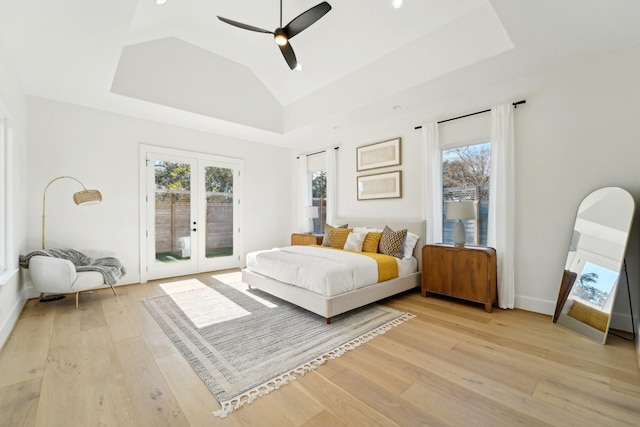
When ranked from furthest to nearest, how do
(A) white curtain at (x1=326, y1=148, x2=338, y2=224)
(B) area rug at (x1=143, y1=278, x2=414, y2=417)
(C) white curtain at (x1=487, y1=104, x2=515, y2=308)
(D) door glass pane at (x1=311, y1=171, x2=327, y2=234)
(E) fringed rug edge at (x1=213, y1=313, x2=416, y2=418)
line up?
(D) door glass pane at (x1=311, y1=171, x2=327, y2=234)
(A) white curtain at (x1=326, y1=148, x2=338, y2=224)
(C) white curtain at (x1=487, y1=104, x2=515, y2=308)
(B) area rug at (x1=143, y1=278, x2=414, y2=417)
(E) fringed rug edge at (x1=213, y1=313, x2=416, y2=418)

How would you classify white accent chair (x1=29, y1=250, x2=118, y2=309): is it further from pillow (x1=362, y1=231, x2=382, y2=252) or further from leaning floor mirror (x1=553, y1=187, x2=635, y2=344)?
leaning floor mirror (x1=553, y1=187, x2=635, y2=344)

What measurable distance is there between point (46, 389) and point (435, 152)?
4.70m

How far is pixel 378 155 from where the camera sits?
16.2 ft

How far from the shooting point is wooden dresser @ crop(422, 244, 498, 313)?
334cm

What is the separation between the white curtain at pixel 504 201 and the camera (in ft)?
11.2

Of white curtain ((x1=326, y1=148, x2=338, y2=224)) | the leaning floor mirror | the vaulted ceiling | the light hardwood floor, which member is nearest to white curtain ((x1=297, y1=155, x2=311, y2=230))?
white curtain ((x1=326, y1=148, x2=338, y2=224))

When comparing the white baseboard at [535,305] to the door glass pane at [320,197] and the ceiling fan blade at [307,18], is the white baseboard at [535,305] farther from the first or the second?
the ceiling fan blade at [307,18]

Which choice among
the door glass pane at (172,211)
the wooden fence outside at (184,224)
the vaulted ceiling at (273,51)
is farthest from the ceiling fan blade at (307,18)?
the wooden fence outside at (184,224)

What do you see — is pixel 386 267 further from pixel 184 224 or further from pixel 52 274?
pixel 52 274

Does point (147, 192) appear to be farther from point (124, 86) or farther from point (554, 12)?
point (554, 12)

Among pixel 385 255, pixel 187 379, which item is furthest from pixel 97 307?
pixel 385 255

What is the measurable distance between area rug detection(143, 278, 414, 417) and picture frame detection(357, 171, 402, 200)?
1989 mm

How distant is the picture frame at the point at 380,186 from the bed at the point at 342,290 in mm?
473

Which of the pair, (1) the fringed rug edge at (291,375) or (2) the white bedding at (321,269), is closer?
(1) the fringed rug edge at (291,375)
